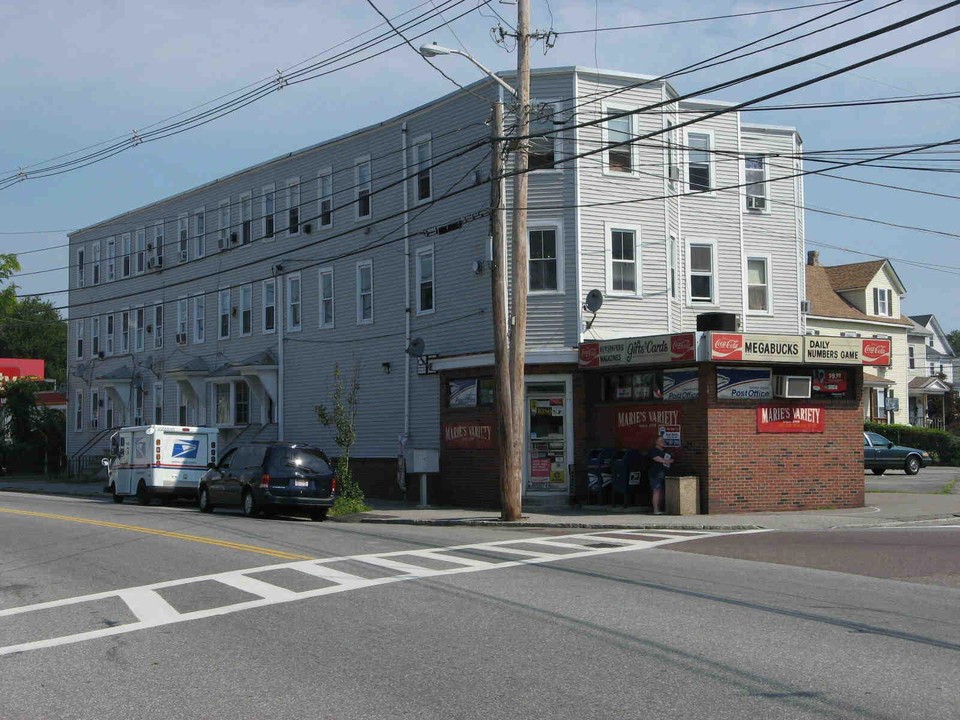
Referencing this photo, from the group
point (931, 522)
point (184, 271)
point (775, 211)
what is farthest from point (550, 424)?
point (184, 271)

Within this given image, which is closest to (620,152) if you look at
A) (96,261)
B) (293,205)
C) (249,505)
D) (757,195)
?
(757,195)

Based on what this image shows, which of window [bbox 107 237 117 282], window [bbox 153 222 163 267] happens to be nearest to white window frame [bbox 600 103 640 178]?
window [bbox 153 222 163 267]

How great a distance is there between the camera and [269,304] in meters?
36.5

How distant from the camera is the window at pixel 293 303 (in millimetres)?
34969

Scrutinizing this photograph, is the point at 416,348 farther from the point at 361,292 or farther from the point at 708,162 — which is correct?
the point at 708,162

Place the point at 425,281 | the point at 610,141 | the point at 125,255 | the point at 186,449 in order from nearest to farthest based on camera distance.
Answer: the point at 610,141 → the point at 425,281 → the point at 186,449 → the point at 125,255

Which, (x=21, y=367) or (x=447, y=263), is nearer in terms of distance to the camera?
(x=447, y=263)

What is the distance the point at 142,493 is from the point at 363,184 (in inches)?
437

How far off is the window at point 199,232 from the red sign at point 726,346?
929 inches

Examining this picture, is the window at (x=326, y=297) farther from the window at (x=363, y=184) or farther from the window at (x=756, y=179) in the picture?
the window at (x=756, y=179)

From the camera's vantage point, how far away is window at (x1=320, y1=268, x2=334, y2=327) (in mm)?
33469

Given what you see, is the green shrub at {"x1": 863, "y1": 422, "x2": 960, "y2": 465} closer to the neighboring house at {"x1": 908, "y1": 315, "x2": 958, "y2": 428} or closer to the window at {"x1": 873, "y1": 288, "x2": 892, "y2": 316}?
the window at {"x1": 873, "y1": 288, "x2": 892, "y2": 316}

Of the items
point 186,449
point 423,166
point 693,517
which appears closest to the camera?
point 693,517

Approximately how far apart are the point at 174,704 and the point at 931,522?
17.8m
